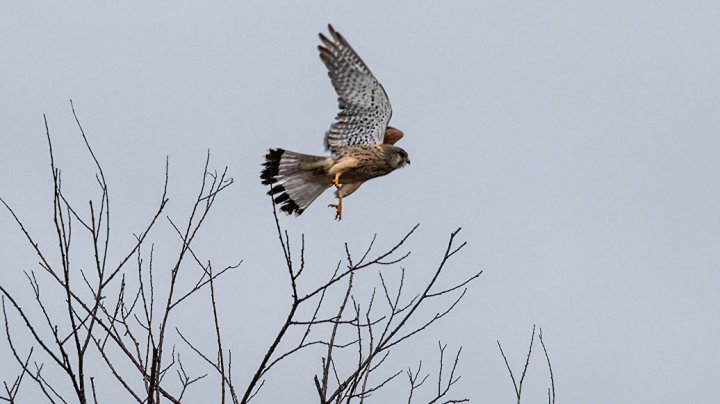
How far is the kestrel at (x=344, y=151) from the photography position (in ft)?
30.5

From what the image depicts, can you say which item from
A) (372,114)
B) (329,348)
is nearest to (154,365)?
(329,348)

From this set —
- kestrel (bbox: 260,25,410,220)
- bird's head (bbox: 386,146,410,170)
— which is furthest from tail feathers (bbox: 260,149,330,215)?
bird's head (bbox: 386,146,410,170)

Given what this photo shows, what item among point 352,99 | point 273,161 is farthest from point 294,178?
point 352,99

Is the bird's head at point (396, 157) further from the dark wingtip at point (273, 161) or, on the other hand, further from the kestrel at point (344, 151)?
the dark wingtip at point (273, 161)

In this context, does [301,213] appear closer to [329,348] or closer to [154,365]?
[329,348]

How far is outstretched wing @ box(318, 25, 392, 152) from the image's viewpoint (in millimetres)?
9312

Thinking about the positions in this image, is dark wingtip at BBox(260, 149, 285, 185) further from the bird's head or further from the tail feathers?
the bird's head

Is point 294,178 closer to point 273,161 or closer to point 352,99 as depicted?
point 273,161

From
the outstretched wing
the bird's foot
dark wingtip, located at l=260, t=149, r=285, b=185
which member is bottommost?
the bird's foot

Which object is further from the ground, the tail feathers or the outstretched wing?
the outstretched wing

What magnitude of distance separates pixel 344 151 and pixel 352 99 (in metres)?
0.47

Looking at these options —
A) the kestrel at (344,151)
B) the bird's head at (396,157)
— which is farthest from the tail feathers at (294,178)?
the bird's head at (396,157)

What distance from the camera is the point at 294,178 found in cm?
937

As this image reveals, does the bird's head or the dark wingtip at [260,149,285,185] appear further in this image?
the bird's head
